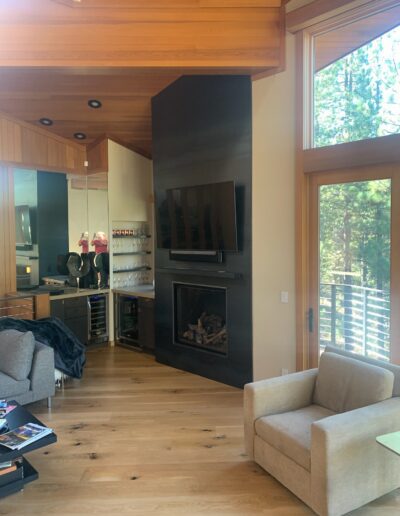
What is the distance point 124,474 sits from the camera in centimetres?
300

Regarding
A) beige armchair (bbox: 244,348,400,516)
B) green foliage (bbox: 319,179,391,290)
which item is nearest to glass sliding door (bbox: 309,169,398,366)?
green foliage (bbox: 319,179,391,290)

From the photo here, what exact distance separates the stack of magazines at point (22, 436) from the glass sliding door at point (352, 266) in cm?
254

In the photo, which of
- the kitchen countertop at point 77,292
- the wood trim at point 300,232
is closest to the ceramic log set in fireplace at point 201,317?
the wood trim at point 300,232

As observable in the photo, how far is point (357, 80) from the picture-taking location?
12.0 feet

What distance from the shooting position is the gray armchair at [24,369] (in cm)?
387

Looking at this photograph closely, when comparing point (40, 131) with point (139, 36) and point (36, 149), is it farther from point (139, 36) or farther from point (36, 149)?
point (139, 36)

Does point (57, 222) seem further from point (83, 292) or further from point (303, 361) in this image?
point (303, 361)

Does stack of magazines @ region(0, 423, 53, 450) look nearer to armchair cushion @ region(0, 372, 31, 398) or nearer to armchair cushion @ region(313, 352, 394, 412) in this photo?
armchair cushion @ region(0, 372, 31, 398)

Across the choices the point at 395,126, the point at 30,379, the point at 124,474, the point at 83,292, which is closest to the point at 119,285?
the point at 83,292

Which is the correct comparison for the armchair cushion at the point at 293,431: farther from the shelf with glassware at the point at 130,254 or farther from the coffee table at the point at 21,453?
the shelf with glassware at the point at 130,254

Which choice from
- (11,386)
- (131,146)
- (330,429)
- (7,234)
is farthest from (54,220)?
(330,429)

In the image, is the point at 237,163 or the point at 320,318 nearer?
the point at 320,318

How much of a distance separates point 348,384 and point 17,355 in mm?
2940

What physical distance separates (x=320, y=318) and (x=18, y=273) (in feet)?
14.4
